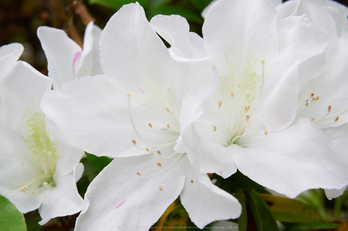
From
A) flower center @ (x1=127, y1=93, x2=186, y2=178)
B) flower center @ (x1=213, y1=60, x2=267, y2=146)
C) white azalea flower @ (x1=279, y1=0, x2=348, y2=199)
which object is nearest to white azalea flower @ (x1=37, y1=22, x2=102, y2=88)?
flower center @ (x1=127, y1=93, x2=186, y2=178)

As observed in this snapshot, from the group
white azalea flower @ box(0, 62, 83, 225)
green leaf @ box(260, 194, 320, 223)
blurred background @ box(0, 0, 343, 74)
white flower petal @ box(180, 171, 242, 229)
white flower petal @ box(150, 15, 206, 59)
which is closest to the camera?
white flower petal @ box(180, 171, 242, 229)

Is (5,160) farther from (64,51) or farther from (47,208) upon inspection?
Result: (64,51)

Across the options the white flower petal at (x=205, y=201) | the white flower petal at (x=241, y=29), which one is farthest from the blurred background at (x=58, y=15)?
the white flower petal at (x=205, y=201)

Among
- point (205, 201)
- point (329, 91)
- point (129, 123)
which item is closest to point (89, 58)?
point (129, 123)

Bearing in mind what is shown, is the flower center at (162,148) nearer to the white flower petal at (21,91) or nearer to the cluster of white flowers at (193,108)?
the cluster of white flowers at (193,108)

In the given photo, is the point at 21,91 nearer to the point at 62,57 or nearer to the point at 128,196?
the point at 62,57

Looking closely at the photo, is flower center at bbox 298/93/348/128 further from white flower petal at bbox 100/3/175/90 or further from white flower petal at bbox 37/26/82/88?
white flower petal at bbox 37/26/82/88
